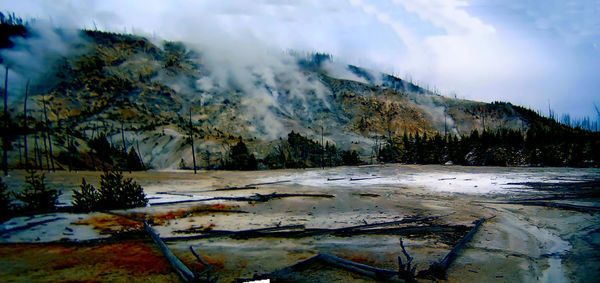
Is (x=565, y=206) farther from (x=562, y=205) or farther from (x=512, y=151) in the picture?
(x=512, y=151)

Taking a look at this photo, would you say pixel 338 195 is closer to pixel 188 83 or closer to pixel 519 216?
pixel 519 216

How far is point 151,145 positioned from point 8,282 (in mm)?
65919

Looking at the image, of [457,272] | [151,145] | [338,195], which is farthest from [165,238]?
[151,145]

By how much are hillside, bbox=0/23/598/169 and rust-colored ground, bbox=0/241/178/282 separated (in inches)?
1603

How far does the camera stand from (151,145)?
68250mm

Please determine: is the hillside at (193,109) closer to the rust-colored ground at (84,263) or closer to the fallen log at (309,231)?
the rust-colored ground at (84,263)

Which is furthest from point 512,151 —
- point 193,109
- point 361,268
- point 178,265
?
point 193,109

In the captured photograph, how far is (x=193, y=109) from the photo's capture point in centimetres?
9425

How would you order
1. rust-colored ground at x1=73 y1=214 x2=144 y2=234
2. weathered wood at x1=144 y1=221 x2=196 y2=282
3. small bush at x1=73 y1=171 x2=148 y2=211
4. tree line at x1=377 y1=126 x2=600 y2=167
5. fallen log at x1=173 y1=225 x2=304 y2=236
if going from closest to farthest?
weathered wood at x1=144 y1=221 x2=196 y2=282 < fallen log at x1=173 y1=225 x2=304 y2=236 < rust-colored ground at x1=73 y1=214 x2=144 y2=234 < small bush at x1=73 y1=171 x2=148 y2=211 < tree line at x1=377 y1=126 x2=600 y2=167

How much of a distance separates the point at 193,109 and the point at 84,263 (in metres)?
90.5

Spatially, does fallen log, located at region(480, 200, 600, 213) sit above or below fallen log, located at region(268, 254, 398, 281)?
below

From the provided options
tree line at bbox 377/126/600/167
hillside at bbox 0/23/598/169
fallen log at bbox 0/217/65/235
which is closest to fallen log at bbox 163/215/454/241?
fallen log at bbox 0/217/65/235

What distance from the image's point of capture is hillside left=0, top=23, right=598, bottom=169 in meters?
62.3

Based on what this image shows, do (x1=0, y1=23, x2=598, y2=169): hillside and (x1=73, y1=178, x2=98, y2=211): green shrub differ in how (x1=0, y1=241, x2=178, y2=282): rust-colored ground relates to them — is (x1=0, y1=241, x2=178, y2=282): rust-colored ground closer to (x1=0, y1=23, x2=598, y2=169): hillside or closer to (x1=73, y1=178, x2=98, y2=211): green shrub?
(x1=73, y1=178, x2=98, y2=211): green shrub
